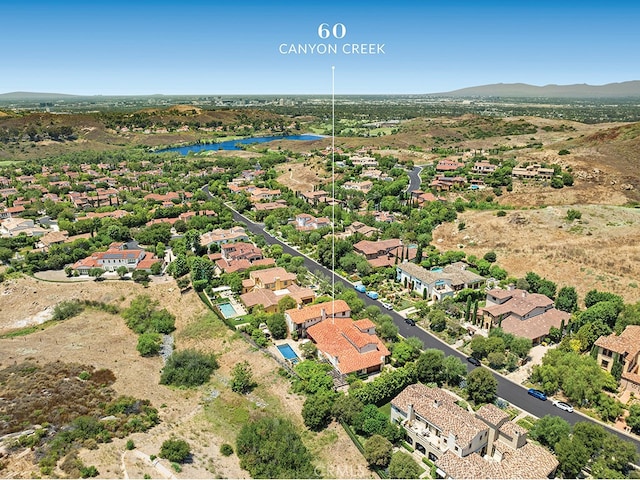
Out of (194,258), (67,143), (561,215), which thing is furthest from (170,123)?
(561,215)

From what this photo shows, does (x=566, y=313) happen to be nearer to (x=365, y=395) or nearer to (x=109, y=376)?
(x=365, y=395)

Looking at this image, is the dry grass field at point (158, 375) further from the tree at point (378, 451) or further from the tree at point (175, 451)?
the tree at point (378, 451)

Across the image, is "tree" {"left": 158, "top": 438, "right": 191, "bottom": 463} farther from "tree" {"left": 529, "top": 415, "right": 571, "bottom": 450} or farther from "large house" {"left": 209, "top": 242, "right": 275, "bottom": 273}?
"large house" {"left": 209, "top": 242, "right": 275, "bottom": 273}

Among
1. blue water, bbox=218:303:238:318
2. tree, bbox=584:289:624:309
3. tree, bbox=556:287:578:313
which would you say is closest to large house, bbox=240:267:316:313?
blue water, bbox=218:303:238:318

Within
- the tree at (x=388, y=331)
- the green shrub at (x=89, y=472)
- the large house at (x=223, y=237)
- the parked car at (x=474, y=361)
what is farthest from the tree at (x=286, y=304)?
the green shrub at (x=89, y=472)

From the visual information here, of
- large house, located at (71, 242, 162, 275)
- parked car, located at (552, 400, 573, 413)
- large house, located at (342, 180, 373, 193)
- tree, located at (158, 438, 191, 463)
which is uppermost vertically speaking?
large house, located at (342, 180, 373, 193)

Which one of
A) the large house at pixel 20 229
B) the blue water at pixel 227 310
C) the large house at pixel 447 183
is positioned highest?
the large house at pixel 447 183
